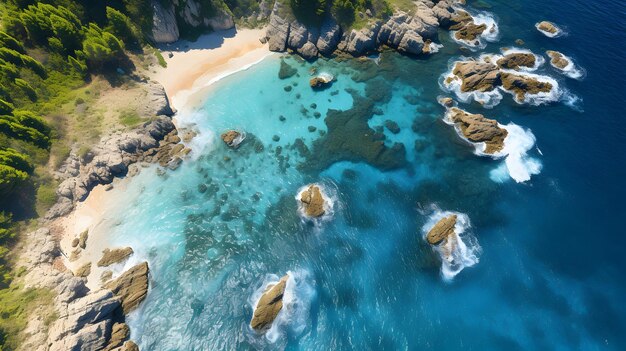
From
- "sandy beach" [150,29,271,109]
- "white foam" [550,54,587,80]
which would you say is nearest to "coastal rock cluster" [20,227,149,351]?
"sandy beach" [150,29,271,109]

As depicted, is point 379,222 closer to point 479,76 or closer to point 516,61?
point 479,76

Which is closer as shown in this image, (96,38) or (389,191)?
(389,191)

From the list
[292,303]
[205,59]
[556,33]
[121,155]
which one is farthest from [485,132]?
[121,155]

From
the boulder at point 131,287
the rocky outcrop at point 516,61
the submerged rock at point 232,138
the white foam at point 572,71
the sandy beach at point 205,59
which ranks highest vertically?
the sandy beach at point 205,59

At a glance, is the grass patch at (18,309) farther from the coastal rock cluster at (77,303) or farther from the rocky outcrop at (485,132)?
the rocky outcrop at (485,132)

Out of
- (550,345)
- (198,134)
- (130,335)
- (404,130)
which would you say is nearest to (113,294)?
(130,335)

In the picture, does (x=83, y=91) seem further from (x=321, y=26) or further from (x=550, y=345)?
(x=550, y=345)

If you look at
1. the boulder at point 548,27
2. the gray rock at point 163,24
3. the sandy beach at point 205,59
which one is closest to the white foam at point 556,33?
the boulder at point 548,27
